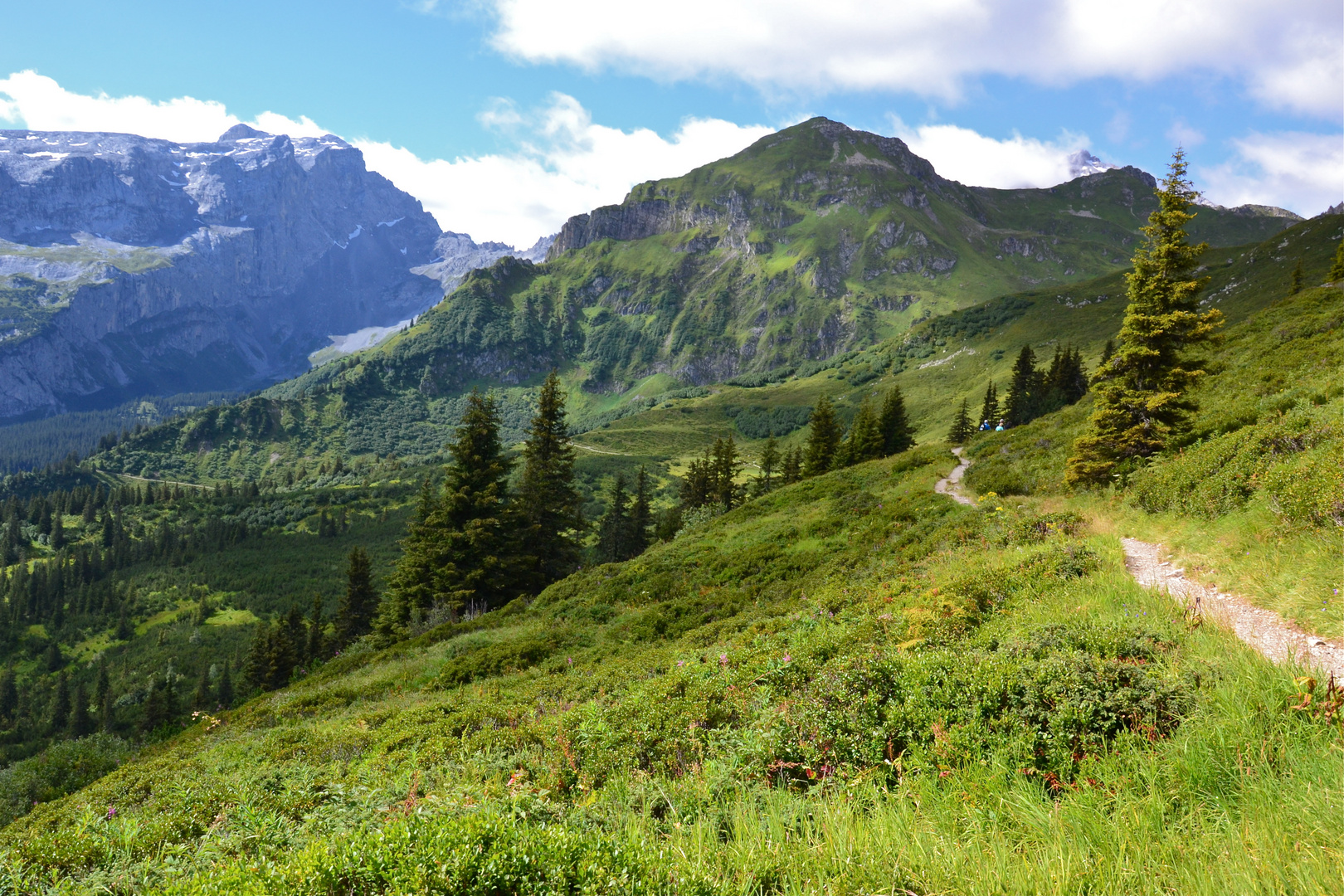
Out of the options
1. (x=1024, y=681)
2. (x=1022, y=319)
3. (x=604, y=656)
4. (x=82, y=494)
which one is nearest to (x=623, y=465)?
(x=1022, y=319)

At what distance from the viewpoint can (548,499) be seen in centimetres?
4075

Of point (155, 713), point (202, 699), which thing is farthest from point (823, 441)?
point (202, 699)

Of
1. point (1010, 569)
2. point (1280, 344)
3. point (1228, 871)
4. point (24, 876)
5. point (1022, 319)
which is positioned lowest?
point (24, 876)

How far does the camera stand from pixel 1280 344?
88.3 feet

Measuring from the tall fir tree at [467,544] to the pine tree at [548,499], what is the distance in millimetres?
1543

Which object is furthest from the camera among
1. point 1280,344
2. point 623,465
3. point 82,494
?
point 82,494

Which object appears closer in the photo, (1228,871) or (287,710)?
(1228,871)

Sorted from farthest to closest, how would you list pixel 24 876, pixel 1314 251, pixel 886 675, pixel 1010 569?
pixel 1314 251
pixel 1010 569
pixel 886 675
pixel 24 876

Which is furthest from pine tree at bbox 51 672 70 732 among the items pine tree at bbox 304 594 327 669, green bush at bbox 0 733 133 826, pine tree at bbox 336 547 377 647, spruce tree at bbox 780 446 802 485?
spruce tree at bbox 780 446 802 485

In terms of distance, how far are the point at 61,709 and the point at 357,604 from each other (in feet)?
221

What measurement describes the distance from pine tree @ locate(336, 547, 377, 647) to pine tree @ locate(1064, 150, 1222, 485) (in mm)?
56208

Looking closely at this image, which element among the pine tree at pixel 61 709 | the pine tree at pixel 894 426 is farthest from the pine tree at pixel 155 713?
the pine tree at pixel 894 426

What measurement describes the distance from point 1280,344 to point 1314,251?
138 m

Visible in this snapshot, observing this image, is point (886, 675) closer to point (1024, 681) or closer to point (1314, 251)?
point (1024, 681)
